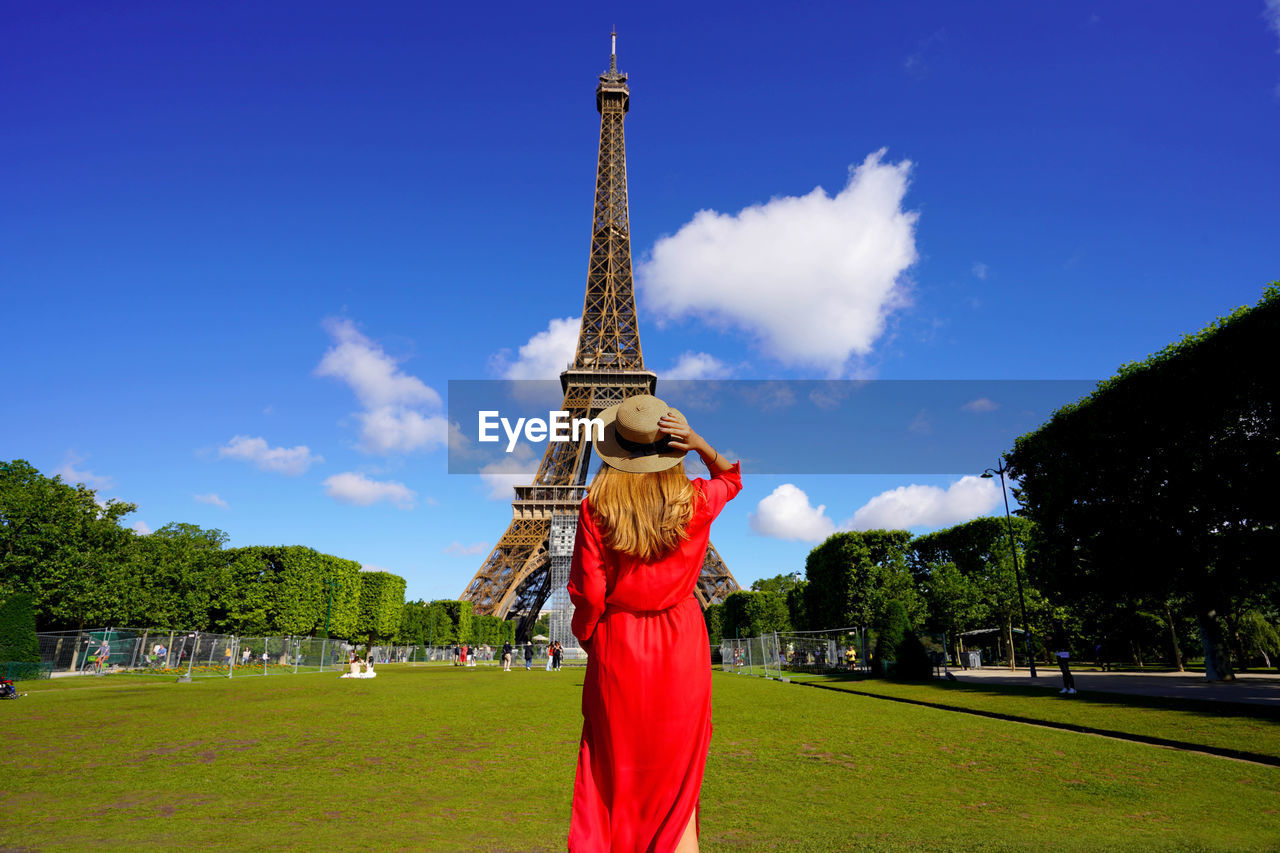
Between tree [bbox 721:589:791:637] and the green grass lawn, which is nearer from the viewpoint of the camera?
the green grass lawn

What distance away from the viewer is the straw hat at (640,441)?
9.64 feet

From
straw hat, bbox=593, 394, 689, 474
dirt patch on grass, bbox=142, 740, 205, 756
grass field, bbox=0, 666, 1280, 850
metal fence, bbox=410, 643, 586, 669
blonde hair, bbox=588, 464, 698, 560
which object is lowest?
metal fence, bbox=410, 643, 586, 669

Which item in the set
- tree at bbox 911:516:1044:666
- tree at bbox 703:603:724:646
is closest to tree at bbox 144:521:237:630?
tree at bbox 703:603:724:646

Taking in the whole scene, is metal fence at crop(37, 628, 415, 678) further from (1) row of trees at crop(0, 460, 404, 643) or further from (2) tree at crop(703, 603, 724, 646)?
(2) tree at crop(703, 603, 724, 646)

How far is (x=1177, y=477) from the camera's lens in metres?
19.7

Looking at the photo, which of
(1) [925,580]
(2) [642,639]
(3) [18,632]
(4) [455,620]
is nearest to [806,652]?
(1) [925,580]

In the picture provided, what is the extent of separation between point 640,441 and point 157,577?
46178 millimetres

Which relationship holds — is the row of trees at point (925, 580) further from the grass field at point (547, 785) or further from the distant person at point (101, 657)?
the distant person at point (101, 657)

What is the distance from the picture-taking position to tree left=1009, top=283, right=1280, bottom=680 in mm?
17625

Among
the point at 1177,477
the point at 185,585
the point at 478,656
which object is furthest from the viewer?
the point at 478,656

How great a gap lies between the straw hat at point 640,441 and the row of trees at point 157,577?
3329 cm

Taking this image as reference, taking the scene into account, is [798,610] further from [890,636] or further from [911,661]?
[911,661]

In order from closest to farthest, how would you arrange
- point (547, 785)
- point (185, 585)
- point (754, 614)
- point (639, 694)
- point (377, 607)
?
point (639, 694), point (547, 785), point (185, 585), point (754, 614), point (377, 607)

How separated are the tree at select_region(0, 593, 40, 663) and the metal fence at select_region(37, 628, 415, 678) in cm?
104
